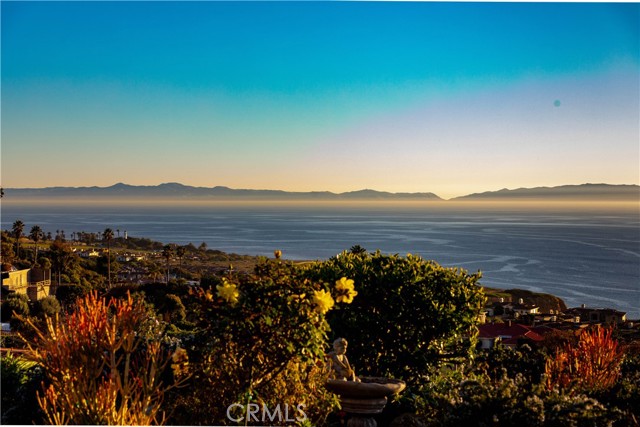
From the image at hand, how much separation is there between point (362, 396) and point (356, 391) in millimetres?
71

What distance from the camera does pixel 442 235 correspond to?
64062 millimetres

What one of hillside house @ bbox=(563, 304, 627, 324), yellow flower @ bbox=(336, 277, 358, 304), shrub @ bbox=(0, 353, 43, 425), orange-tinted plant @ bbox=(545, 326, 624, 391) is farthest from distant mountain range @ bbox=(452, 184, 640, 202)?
shrub @ bbox=(0, 353, 43, 425)

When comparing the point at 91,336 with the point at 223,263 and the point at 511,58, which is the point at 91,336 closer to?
the point at 511,58

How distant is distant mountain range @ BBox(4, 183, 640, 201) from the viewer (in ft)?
53.9

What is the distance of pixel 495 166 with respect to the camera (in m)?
20.8

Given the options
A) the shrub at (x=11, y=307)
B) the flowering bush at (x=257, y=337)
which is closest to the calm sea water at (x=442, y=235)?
the shrub at (x=11, y=307)

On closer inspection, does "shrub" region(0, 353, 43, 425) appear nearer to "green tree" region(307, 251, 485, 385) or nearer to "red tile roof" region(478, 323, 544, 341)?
"green tree" region(307, 251, 485, 385)

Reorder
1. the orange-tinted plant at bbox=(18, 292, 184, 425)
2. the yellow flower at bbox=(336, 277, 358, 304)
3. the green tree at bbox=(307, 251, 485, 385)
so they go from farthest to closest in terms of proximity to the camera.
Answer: the green tree at bbox=(307, 251, 485, 385) < the yellow flower at bbox=(336, 277, 358, 304) < the orange-tinted plant at bbox=(18, 292, 184, 425)

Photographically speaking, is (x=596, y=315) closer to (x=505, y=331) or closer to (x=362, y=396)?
(x=505, y=331)

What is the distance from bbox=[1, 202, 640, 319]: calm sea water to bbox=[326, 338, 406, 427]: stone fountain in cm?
2079

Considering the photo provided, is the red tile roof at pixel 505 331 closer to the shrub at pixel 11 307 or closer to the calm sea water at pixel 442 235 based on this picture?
the shrub at pixel 11 307

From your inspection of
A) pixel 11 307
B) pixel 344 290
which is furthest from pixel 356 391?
pixel 11 307

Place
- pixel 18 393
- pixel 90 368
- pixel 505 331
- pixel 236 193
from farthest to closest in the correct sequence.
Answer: pixel 236 193, pixel 505 331, pixel 18 393, pixel 90 368

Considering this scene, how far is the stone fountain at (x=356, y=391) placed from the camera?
176 inches
